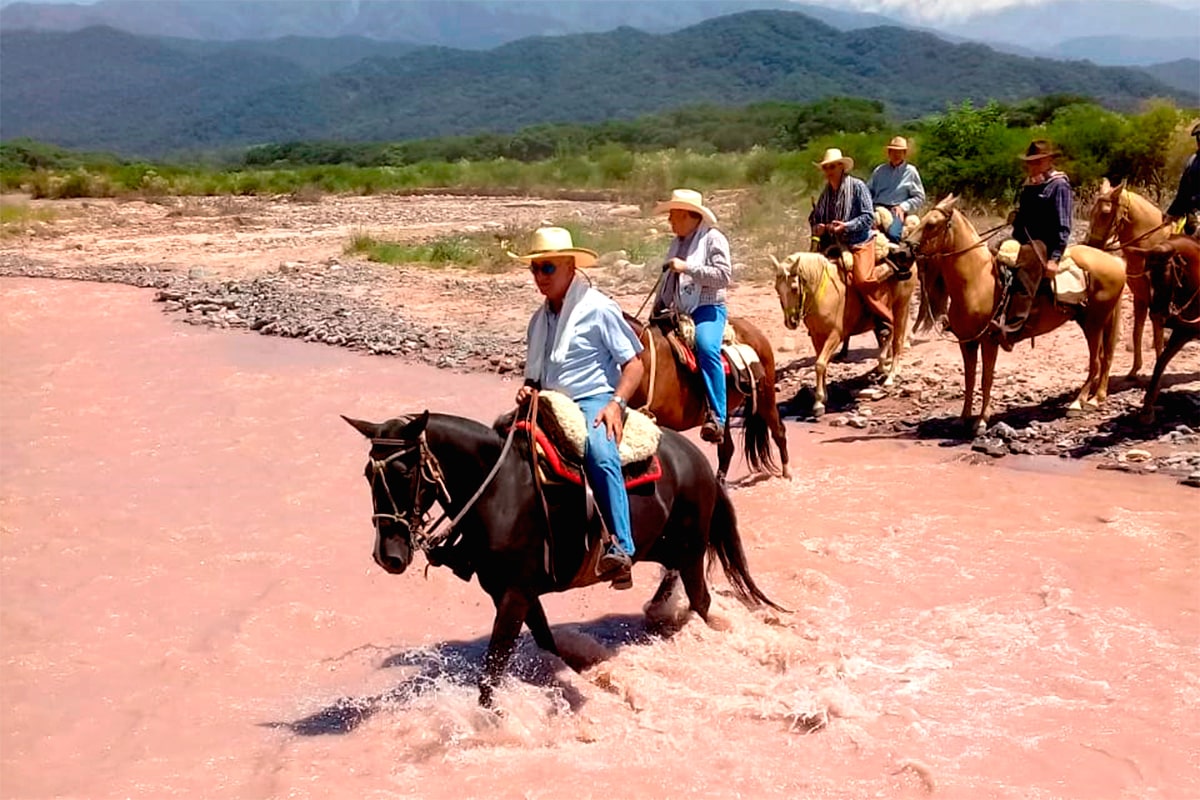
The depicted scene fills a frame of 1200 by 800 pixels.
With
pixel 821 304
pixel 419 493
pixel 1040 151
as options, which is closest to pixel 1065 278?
pixel 1040 151

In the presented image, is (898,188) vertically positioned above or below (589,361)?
above

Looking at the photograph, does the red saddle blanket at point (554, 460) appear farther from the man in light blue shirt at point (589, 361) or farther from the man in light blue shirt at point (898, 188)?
the man in light blue shirt at point (898, 188)

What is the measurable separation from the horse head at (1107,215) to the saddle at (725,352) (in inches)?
179

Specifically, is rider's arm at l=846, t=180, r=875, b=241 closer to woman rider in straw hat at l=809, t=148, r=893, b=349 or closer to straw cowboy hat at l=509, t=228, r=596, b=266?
woman rider in straw hat at l=809, t=148, r=893, b=349

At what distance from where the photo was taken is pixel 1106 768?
5.51m

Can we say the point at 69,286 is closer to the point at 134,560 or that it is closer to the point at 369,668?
the point at 134,560

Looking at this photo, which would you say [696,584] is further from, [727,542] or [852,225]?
[852,225]

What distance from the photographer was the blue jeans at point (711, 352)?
28.3 ft

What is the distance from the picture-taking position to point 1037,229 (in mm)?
10594

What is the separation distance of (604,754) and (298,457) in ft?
19.9

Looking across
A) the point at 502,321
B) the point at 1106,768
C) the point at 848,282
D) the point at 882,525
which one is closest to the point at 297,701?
the point at 1106,768

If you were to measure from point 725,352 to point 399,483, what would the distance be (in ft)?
14.6

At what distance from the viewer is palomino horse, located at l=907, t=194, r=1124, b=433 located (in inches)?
413

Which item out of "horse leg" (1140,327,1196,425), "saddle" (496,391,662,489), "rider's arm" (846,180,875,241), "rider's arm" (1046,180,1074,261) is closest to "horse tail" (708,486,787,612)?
"saddle" (496,391,662,489)
